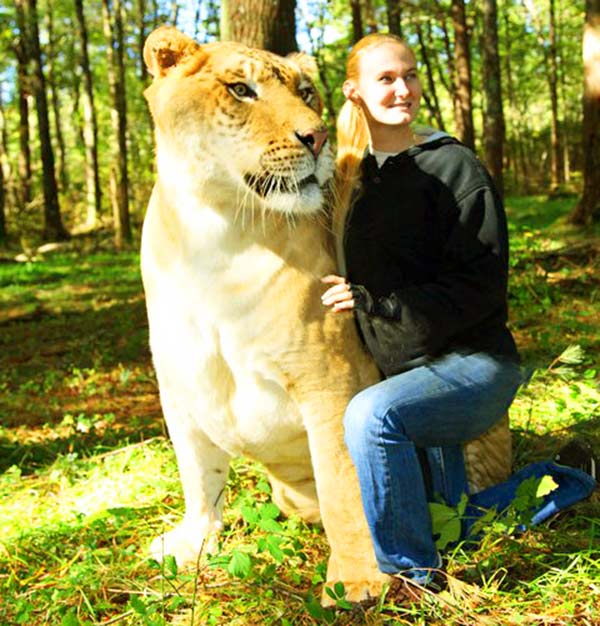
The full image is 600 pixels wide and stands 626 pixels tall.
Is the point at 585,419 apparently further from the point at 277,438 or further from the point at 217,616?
the point at 217,616

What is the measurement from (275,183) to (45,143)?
1757 centimetres

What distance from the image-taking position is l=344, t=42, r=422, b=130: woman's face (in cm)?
266

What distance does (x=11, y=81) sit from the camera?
93.9 ft

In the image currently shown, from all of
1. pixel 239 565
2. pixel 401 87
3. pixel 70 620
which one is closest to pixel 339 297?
pixel 401 87

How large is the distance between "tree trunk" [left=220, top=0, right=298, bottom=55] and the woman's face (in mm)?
2440

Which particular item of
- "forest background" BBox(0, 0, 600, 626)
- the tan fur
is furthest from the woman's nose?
"forest background" BBox(0, 0, 600, 626)

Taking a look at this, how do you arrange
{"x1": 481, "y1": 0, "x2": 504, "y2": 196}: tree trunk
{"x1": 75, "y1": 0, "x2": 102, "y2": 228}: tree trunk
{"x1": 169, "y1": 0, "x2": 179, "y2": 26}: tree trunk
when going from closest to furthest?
{"x1": 481, "y1": 0, "x2": 504, "y2": 196}: tree trunk, {"x1": 75, "y1": 0, "x2": 102, "y2": 228}: tree trunk, {"x1": 169, "y1": 0, "x2": 179, "y2": 26}: tree trunk

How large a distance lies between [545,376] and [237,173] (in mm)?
3345

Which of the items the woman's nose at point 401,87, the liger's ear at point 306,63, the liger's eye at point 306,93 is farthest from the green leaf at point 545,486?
the liger's ear at point 306,63

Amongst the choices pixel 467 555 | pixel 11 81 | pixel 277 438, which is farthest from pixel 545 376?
pixel 11 81

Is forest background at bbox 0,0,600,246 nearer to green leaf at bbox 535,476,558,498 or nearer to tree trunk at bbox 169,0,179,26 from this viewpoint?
tree trunk at bbox 169,0,179,26

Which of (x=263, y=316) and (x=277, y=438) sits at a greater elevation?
(x=263, y=316)

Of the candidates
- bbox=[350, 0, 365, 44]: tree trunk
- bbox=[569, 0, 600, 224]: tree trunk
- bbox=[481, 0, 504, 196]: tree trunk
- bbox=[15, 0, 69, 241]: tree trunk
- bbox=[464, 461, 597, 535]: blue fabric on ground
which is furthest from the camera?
bbox=[15, 0, 69, 241]: tree trunk

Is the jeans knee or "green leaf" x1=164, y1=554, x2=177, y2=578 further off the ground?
the jeans knee
